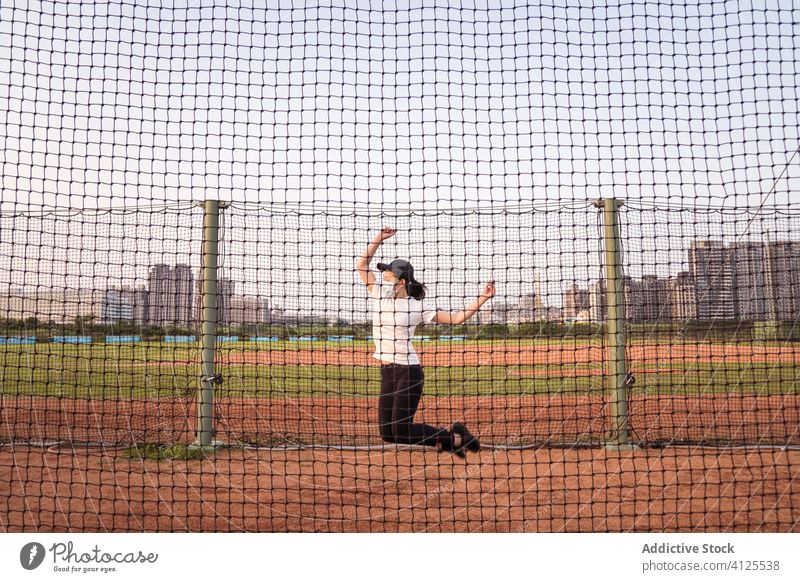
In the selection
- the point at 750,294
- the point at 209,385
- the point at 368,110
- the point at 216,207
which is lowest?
the point at 209,385

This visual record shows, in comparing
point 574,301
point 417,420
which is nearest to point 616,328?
point 574,301

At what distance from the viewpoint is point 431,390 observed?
1171 centimetres

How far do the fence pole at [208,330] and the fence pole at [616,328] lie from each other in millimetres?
3320

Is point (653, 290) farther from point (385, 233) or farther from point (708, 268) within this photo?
point (385, 233)

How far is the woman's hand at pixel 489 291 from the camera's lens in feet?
13.0

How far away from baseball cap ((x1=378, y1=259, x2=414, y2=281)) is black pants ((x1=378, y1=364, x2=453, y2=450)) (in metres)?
0.60

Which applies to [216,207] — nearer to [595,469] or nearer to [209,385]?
[209,385]

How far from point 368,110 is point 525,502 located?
9.05 feet

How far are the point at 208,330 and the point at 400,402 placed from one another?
2.04 m

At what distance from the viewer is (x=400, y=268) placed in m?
3.94

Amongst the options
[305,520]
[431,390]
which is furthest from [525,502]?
[431,390]

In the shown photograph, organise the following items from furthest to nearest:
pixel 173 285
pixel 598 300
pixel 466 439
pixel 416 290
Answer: pixel 598 300 < pixel 173 285 < pixel 466 439 < pixel 416 290

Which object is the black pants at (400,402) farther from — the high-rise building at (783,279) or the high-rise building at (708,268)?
the high-rise building at (783,279)

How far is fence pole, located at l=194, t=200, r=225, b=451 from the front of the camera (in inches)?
194
